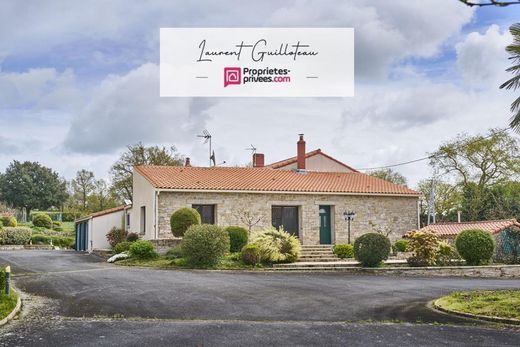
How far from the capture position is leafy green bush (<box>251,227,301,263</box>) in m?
22.5

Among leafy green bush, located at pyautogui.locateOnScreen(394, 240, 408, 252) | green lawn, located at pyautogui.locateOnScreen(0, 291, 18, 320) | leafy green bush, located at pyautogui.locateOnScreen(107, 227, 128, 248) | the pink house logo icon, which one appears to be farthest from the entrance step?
green lawn, located at pyautogui.locateOnScreen(0, 291, 18, 320)

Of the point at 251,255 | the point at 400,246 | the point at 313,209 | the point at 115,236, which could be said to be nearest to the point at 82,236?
the point at 115,236

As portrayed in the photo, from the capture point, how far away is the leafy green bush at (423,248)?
22875 millimetres

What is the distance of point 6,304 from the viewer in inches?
458

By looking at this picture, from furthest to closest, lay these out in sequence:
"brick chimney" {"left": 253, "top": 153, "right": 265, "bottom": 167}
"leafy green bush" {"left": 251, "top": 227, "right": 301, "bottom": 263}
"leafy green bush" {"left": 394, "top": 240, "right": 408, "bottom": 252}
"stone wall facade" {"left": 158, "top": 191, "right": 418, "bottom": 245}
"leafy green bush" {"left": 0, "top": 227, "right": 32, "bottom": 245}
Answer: "leafy green bush" {"left": 0, "top": 227, "right": 32, "bottom": 245} < "brick chimney" {"left": 253, "top": 153, "right": 265, "bottom": 167} < "leafy green bush" {"left": 394, "top": 240, "right": 408, "bottom": 252} < "stone wall facade" {"left": 158, "top": 191, "right": 418, "bottom": 245} < "leafy green bush" {"left": 251, "top": 227, "right": 301, "bottom": 263}

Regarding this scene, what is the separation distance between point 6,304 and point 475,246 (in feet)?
58.7

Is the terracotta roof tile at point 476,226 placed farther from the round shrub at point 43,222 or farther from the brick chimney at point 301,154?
the round shrub at point 43,222

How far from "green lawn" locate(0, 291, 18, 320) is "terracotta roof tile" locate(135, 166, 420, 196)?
13998 millimetres

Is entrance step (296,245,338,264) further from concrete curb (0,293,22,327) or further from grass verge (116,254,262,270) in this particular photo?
concrete curb (0,293,22,327)

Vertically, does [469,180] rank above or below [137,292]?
above

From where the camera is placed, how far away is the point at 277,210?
2925 cm

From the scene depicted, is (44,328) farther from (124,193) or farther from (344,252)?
(124,193)

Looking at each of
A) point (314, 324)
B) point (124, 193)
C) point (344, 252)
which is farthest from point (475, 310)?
point (124, 193)

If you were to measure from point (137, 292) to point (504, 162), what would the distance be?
32978 millimetres
